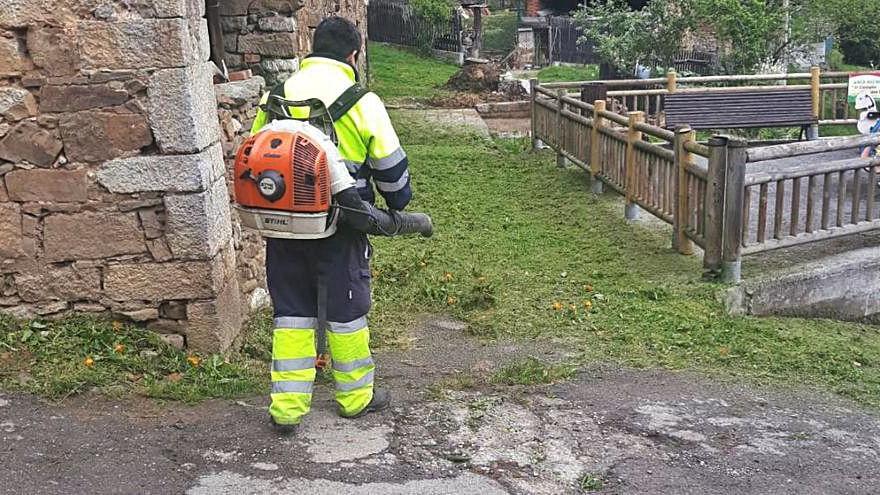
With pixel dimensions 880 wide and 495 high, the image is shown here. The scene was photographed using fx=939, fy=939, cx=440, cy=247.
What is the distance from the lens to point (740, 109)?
13.1 meters

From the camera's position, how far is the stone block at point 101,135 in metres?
4.63

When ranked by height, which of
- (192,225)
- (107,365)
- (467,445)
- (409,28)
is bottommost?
(467,445)

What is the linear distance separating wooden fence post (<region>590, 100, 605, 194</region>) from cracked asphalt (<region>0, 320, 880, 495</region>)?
5.64 m

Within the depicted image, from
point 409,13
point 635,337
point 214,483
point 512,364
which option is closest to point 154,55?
point 214,483

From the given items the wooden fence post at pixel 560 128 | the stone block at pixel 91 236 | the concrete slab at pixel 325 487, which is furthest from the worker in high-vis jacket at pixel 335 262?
the wooden fence post at pixel 560 128

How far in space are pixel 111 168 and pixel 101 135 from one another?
17 centimetres

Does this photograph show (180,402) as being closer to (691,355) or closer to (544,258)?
(691,355)

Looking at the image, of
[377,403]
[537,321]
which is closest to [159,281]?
[377,403]

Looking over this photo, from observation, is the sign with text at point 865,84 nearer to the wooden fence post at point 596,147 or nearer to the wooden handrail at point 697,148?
the wooden fence post at point 596,147

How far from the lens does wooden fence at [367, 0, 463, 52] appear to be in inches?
1158

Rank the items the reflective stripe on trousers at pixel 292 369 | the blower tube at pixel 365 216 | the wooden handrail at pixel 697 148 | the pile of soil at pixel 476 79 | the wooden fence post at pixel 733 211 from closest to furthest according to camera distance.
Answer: the blower tube at pixel 365 216, the reflective stripe on trousers at pixel 292 369, the wooden fence post at pixel 733 211, the wooden handrail at pixel 697 148, the pile of soil at pixel 476 79

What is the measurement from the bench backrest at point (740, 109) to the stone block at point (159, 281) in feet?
30.6

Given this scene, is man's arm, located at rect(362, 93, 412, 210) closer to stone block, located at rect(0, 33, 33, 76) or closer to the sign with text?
stone block, located at rect(0, 33, 33, 76)

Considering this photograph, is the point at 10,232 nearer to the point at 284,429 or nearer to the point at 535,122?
the point at 284,429
